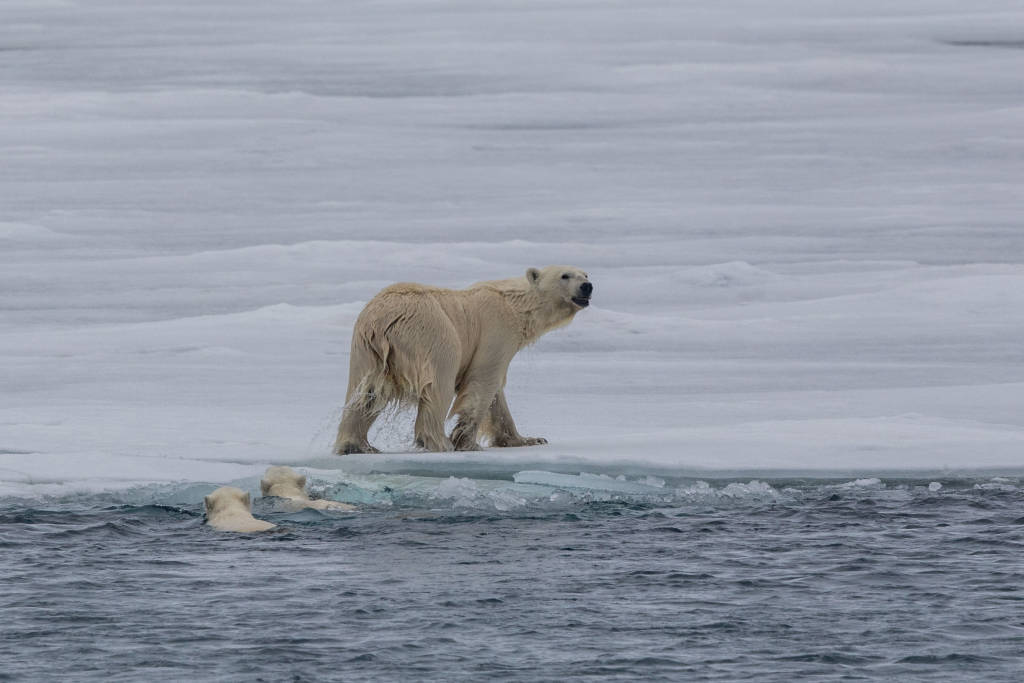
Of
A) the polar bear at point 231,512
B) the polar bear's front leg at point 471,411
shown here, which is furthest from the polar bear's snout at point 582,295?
the polar bear at point 231,512

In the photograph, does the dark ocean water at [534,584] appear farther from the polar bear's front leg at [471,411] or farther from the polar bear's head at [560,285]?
the polar bear's head at [560,285]

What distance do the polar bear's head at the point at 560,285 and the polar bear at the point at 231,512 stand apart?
2.35 m

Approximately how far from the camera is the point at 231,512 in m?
7.88

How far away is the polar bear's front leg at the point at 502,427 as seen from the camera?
988 cm

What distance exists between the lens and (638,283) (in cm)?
1513

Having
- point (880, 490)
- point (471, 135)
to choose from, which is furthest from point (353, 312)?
point (471, 135)

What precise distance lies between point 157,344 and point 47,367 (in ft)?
3.32

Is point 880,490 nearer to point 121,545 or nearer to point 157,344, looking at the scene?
point 121,545

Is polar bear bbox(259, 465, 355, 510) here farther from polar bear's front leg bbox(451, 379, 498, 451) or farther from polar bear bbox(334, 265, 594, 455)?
polar bear's front leg bbox(451, 379, 498, 451)

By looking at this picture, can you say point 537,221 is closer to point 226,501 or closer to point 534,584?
point 226,501

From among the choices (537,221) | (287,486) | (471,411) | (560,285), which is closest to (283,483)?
(287,486)

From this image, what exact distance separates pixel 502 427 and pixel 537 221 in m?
7.65

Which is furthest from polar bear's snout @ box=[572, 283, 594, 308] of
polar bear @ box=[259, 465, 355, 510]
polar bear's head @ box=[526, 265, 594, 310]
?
polar bear @ box=[259, 465, 355, 510]

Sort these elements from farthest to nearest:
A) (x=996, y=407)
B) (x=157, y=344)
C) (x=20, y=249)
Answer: (x=20, y=249) → (x=157, y=344) → (x=996, y=407)
